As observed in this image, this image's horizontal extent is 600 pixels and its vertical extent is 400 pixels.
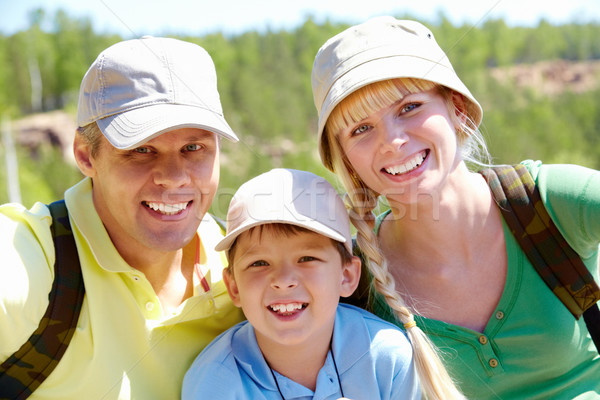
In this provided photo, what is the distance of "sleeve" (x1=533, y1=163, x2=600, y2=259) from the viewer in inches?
98.7

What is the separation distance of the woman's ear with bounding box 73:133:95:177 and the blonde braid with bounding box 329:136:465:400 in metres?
1.10

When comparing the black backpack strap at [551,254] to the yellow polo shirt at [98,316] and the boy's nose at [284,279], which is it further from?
the yellow polo shirt at [98,316]

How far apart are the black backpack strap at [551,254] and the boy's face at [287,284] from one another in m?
0.88

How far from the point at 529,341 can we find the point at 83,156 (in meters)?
2.12

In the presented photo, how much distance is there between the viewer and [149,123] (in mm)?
2395

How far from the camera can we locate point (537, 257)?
266cm

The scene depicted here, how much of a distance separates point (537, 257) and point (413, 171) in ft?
2.18

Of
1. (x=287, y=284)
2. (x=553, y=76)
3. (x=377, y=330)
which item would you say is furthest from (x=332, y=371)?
(x=553, y=76)

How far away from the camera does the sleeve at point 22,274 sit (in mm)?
2096

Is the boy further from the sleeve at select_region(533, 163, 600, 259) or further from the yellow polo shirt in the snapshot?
the sleeve at select_region(533, 163, 600, 259)

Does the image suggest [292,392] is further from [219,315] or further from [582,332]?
[582,332]

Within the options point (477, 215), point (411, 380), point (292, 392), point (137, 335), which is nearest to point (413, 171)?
point (477, 215)

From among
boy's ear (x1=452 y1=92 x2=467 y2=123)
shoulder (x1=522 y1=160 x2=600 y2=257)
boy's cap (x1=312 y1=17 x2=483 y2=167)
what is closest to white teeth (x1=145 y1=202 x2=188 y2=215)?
boy's cap (x1=312 y1=17 x2=483 y2=167)

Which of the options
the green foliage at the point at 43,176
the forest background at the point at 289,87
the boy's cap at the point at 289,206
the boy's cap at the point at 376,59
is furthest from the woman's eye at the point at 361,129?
the green foliage at the point at 43,176
